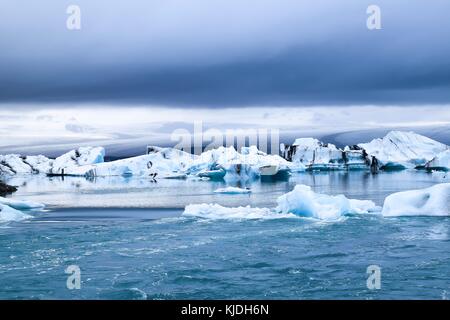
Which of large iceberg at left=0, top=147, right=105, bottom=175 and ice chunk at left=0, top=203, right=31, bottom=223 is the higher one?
large iceberg at left=0, top=147, right=105, bottom=175

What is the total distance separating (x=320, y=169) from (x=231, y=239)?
84.5 m

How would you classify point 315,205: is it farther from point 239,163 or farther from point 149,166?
point 149,166

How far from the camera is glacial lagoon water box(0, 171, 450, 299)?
11742 mm

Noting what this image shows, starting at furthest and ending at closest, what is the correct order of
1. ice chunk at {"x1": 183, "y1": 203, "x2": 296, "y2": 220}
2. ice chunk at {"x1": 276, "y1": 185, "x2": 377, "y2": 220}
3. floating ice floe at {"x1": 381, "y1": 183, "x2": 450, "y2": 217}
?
ice chunk at {"x1": 183, "y1": 203, "x2": 296, "y2": 220}
ice chunk at {"x1": 276, "y1": 185, "x2": 377, "y2": 220}
floating ice floe at {"x1": 381, "y1": 183, "x2": 450, "y2": 217}

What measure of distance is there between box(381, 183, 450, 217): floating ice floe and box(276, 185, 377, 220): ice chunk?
1.67 meters

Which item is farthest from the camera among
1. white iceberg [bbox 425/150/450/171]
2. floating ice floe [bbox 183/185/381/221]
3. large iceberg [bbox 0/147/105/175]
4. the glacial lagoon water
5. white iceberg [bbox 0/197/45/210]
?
large iceberg [bbox 0/147/105/175]

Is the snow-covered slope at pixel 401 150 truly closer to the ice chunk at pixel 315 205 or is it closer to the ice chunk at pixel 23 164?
the ice chunk at pixel 23 164

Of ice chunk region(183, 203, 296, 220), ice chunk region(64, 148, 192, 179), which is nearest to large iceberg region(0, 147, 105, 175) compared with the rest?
ice chunk region(64, 148, 192, 179)

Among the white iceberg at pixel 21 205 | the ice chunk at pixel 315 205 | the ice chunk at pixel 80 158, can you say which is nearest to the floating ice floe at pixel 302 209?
the ice chunk at pixel 315 205

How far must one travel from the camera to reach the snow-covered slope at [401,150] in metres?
106

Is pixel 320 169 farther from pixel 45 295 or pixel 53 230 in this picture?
pixel 45 295

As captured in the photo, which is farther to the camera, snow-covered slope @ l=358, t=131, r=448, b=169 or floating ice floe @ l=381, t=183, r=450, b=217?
snow-covered slope @ l=358, t=131, r=448, b=169

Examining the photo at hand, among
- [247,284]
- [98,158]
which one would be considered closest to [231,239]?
[247,284]

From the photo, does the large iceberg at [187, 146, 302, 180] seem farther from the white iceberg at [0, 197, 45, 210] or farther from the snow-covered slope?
the white iceberg at [0, 197, 45, 210]
